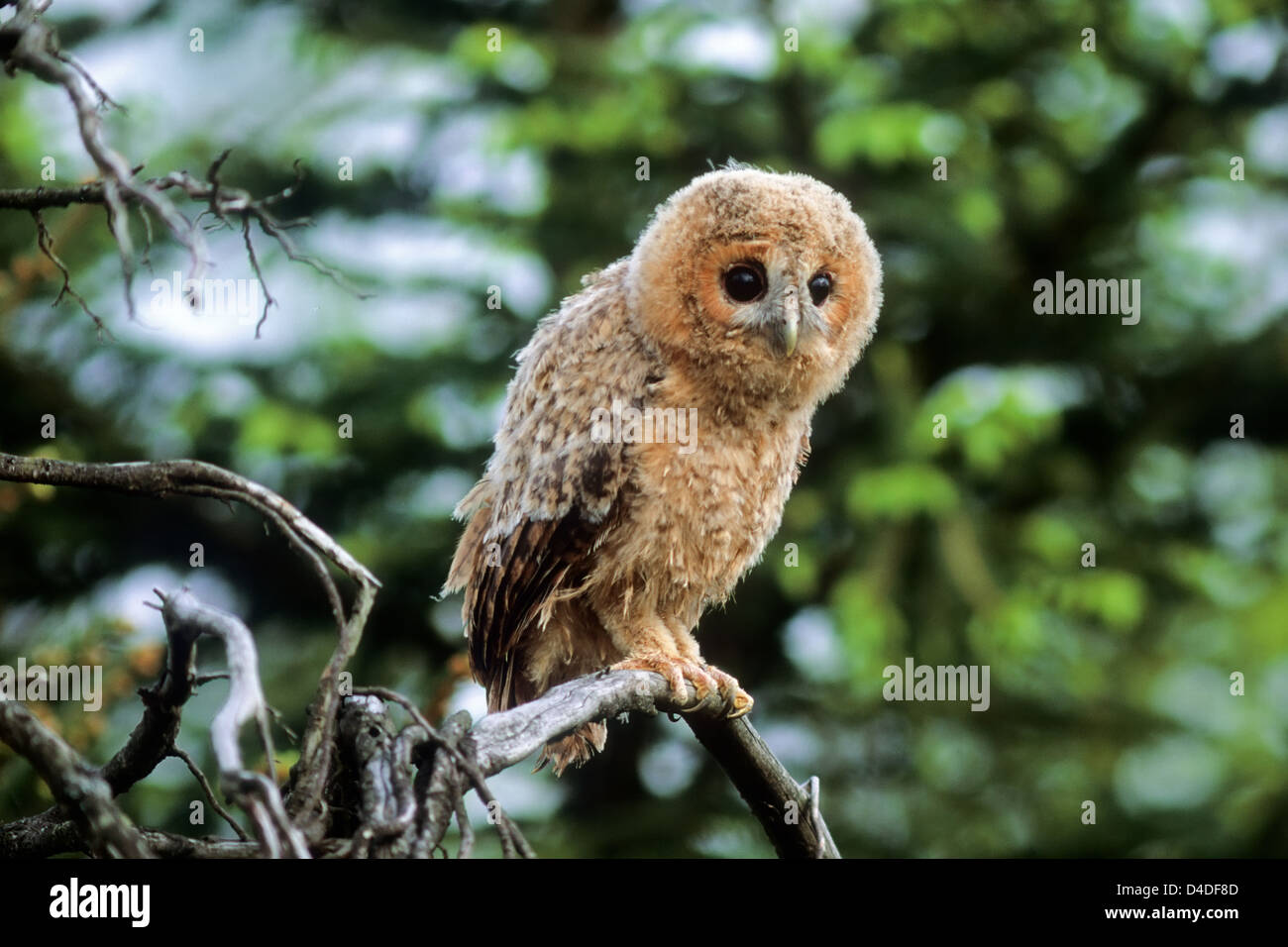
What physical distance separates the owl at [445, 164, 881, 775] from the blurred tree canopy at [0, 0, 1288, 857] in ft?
8.91

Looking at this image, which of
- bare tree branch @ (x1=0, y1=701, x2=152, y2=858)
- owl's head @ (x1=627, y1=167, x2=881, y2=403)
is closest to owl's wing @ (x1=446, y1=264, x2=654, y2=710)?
owl's head @ (x1=627, y1=167, x2=881, y2=403)

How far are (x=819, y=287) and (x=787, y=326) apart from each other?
262 mm

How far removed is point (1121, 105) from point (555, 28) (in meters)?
3.41

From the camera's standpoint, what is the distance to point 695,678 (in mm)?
3240

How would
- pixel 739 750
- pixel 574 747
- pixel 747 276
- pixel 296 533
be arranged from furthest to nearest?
pixel 574 747 → pixel 747 276 → pixel 739 750 → pixel 296 533

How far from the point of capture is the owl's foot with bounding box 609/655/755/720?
314 cm

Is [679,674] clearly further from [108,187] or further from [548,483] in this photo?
[108,187]

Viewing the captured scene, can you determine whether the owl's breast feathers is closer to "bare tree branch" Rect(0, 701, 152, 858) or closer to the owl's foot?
the owl's foot

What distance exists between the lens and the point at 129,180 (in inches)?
63.6

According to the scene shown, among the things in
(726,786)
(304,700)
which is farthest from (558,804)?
(304,700)

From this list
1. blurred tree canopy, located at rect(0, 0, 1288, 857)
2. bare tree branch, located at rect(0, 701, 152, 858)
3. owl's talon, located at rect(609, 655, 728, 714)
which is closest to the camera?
bare tree branch, located at rect(0, 701, 152, 858)

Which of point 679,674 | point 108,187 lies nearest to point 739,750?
point 679,674

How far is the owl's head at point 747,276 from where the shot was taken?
320cm
